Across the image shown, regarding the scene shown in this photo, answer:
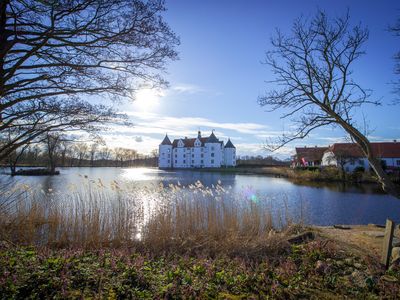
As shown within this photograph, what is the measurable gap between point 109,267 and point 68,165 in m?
80.1

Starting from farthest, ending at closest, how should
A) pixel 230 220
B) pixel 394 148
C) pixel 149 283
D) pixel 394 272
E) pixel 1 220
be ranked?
1. pixel 394 148
2. pixel 230 220
3. pixel 1 220
4. pixel 394 272
5. pixel 149 283

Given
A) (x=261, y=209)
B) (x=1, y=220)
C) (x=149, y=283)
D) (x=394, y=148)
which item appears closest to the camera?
(x=149, y=283)

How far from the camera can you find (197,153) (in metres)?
78.5

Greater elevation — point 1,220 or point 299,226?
point 1,220

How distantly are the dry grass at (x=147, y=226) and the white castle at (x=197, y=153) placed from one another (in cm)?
6755

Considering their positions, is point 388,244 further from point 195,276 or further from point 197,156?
point 197,156

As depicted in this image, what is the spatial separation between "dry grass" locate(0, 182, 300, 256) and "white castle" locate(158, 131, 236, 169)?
67555 millimetres

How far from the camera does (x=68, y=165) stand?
76.1m

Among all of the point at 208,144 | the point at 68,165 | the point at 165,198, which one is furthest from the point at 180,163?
the point at 165,198

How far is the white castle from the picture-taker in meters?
76.1

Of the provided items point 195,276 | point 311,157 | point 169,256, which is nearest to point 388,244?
point 195,276

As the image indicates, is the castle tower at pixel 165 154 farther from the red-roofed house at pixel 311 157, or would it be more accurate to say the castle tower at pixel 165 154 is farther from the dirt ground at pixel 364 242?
the dirt ground at pixel 364 242

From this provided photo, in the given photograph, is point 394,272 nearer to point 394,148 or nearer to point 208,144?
point 394,148

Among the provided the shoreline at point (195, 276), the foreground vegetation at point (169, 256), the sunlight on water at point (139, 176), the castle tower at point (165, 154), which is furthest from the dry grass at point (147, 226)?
Answer: the castle tower at point (165, 154)
